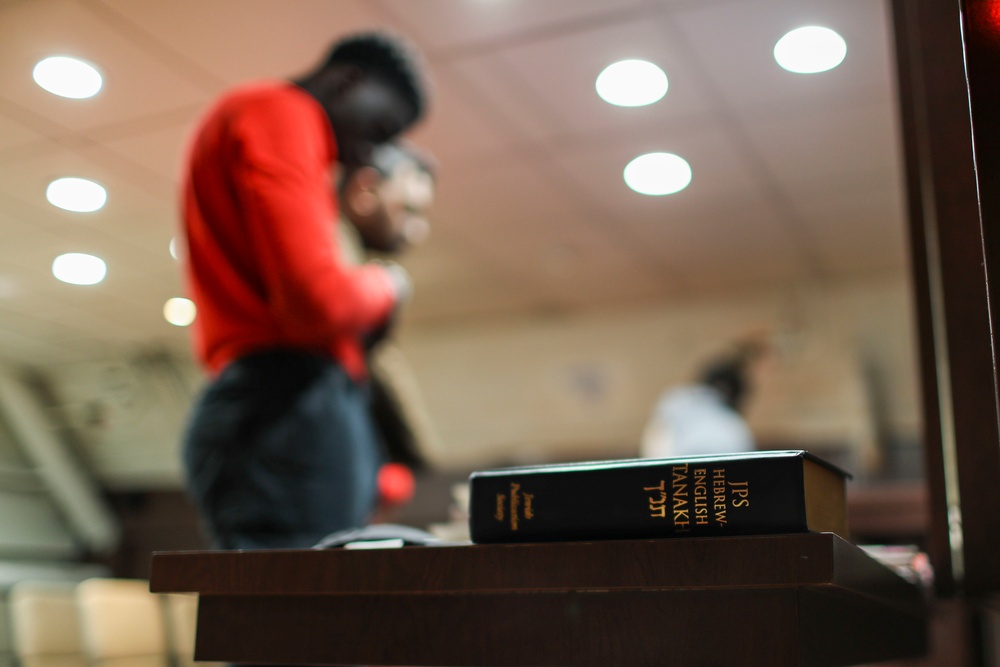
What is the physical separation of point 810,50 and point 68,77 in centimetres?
148

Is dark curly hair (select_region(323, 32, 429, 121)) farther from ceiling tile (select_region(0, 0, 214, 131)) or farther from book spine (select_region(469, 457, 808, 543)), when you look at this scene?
book spine (select_region(469, 457, 808, 543))

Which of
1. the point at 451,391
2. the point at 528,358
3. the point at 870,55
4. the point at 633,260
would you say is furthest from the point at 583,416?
the point at 870,55

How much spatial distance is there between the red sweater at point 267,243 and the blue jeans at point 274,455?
0.05 metres

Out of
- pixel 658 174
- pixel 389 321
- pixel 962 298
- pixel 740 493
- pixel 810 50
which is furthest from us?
pixel 658 174

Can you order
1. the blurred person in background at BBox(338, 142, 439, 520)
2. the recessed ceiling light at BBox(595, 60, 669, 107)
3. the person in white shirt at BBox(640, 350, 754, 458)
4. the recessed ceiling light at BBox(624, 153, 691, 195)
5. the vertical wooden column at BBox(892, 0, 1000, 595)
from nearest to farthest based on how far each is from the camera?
1. the vertical wooden column at BBox(892, 0, 1000, 595)
2. the blurred person in background at BBox(338, 142, 439, 520)
3. the recessed ceiling light at BBox(595, 60, 669, 107)
4. the person in white shirt at BBox(640, 350, 754, 458)
5. the recessed ceiling light at BBox(624, 153, 691, 195)

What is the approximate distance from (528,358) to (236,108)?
13.3 feet

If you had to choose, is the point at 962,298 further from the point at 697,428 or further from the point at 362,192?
the point at 697,428

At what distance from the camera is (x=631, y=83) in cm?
242

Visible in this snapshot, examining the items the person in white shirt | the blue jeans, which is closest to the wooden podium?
the blue jeans

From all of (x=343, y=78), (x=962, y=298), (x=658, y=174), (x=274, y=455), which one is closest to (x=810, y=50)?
(x=658, y=174)

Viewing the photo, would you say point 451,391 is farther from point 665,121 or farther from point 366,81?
point 366,81

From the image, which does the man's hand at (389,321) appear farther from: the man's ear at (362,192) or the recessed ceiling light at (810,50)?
the recessed ceiling light at (810,50)

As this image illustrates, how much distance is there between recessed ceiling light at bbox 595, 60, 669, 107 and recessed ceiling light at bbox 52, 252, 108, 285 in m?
1.56

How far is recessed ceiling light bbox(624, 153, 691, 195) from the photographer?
9.17 ft
